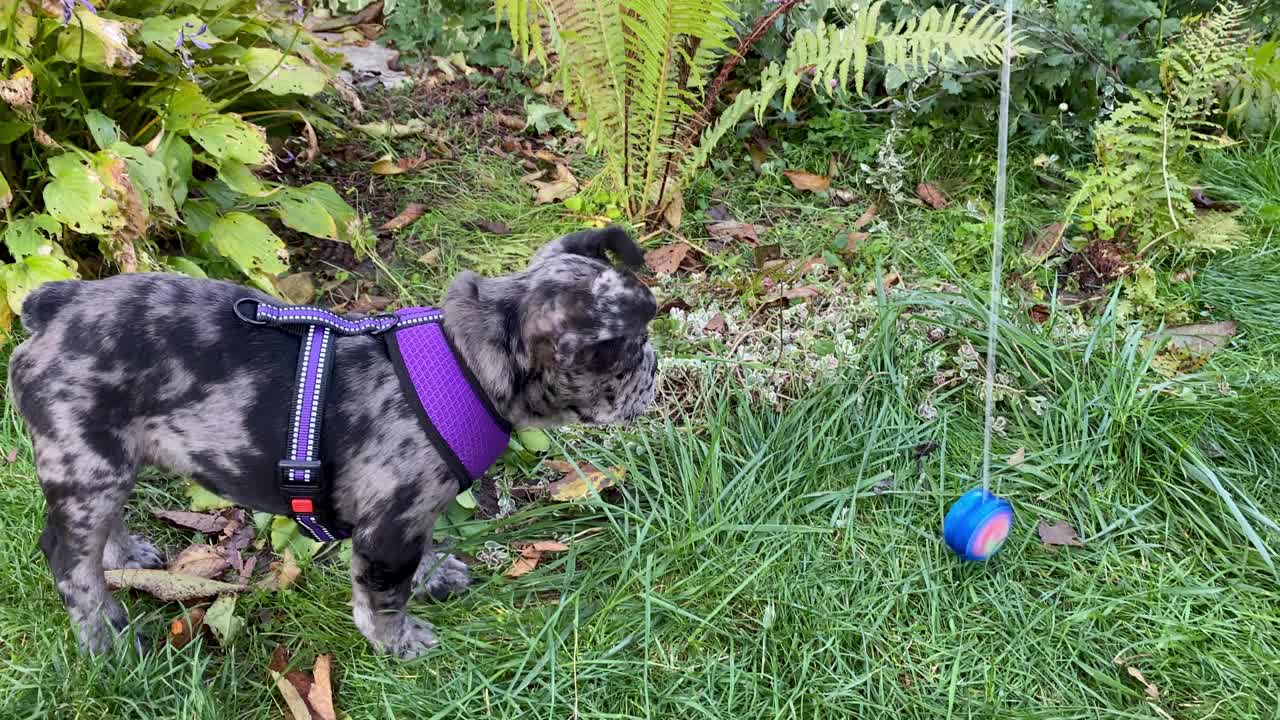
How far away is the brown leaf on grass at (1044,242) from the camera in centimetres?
534

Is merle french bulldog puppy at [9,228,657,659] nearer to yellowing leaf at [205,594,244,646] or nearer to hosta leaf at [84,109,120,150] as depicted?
yellowing leaf at [205,594,244,646]

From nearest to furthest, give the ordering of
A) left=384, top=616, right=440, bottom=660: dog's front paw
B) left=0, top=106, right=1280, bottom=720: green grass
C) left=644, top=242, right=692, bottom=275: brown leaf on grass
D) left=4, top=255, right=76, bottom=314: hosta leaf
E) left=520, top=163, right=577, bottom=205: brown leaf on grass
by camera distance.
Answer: left=0, top=106, right=1280, bottom=720: green grass → left=384, top=616, right=440, bottom=660: dog's front paw → left=4, top=255, right=76, bottom=314: hosta leaf → left=644, top=242, right=692, bottom=275: brown leaf on grass → left=520, top=163, right=577, bottom=205: brown leaf on grass

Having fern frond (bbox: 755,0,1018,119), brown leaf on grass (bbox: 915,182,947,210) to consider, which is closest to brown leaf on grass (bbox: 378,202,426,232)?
A: fern frond (bbox: 755,0,1018,119)

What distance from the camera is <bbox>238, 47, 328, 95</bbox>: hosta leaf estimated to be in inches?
207

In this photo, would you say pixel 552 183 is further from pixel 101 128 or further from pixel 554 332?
pixel 554 332

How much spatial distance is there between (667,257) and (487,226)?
114cm

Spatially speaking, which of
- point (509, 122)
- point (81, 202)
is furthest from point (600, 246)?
point (509, 122)

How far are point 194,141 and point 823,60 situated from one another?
3472 mm

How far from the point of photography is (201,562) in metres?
3.96

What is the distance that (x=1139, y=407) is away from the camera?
406 cm

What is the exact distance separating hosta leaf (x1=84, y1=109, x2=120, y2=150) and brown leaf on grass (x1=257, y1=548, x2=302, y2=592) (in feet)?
7.71

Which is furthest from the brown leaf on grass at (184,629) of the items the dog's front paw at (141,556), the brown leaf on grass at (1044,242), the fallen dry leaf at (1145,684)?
the brown leaf on grass at (1044,242)

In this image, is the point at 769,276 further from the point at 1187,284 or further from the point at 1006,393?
the point at 1187,284

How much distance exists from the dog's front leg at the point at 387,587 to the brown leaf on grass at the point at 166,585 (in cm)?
60
